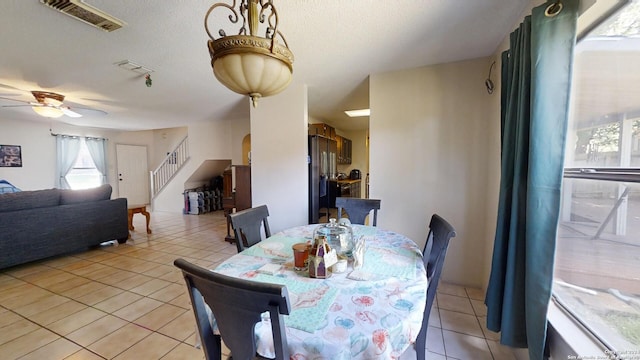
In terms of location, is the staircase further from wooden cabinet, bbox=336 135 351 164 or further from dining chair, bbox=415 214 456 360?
dining chair, bbox=415 214 456 360

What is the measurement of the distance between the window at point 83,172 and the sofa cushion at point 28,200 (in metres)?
4.26

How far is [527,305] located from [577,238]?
461mm

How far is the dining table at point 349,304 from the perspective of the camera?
730 mm

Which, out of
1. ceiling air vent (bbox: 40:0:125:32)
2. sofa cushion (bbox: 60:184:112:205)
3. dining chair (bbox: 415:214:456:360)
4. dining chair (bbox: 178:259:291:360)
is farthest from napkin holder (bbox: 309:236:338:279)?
sofa cushion (bbox: 60:184:112:205)

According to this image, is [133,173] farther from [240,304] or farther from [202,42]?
[240,304]

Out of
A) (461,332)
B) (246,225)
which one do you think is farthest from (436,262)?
(246,225)

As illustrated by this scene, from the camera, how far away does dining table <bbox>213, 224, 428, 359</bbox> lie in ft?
2.39

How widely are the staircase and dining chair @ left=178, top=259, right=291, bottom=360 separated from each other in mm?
6673

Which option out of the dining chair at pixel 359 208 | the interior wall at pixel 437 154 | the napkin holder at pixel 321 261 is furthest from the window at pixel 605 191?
the dining chair at pixel 359 208

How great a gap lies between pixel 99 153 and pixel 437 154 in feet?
28.3

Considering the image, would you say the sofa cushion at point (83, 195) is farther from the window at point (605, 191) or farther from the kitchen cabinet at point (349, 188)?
the window at point (605, 191)

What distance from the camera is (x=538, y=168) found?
121 centimetres

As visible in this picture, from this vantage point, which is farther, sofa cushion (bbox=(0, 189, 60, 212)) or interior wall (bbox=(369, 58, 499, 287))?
sofa cushion (bbox=(0, 189, 60, 212))

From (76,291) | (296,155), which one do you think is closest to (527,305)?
(296,155)
